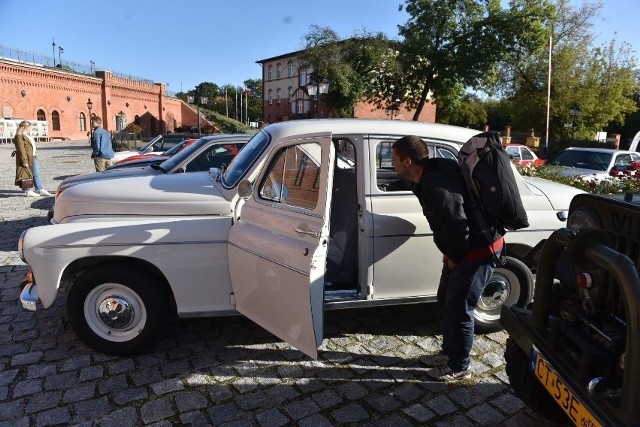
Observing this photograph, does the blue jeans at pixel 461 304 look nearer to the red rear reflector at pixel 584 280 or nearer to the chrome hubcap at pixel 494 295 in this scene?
the red rear reflector at pixel 584 280

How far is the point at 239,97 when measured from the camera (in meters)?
99.0

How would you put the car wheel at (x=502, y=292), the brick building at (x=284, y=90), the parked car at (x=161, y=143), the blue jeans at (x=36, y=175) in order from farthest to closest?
1. the brick building at (x=284, y=90)
2. the parked car at (x=161, y=143)
3. the blue jeans at (x=36, y=175)
4. the car wheel at (x=502, y=292)

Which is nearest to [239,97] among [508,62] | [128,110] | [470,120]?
[128,110]

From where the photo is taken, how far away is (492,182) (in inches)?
119

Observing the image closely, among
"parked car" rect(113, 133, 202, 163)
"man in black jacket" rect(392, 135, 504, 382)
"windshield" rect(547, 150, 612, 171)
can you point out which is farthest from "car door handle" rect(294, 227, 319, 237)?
"windshield" rect(547, 150, 612, 171)

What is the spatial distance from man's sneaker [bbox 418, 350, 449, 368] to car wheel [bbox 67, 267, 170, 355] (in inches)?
85.5

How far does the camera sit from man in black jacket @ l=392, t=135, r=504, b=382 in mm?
2992

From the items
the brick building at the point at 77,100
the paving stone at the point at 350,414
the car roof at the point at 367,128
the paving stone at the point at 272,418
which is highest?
the brick building at the point at 77,100

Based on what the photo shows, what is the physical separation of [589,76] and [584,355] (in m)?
41.6

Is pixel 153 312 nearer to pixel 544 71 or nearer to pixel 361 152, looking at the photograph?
pixel 361 152

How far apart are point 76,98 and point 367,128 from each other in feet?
171

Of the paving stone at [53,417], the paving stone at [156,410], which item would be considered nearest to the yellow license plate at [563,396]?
the paving stone at [156,410]

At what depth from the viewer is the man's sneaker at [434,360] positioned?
373 cm

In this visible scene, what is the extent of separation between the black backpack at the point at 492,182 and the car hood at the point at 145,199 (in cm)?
199
